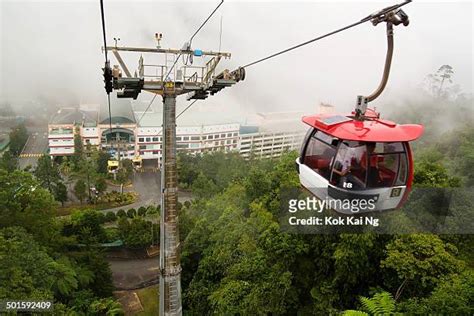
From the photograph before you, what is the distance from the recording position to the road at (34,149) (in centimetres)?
3657

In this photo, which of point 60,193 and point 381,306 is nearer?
point 381,306

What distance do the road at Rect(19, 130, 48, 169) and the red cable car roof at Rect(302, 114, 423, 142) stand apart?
36.7 metres

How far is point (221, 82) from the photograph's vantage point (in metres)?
6.12

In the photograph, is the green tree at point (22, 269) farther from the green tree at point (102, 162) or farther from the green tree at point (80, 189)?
the green tree at point (102, 162)

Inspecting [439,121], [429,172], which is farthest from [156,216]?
[439,121]

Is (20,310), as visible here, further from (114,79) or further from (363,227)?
(363,227)

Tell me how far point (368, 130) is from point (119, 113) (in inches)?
1585

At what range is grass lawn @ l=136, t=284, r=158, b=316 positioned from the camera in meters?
13.7

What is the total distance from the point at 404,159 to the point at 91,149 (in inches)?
1340

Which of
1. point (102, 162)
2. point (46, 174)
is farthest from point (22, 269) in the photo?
point (102, 162)

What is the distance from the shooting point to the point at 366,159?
3824 mm

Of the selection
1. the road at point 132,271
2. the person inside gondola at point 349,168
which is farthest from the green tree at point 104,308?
the person inside gondola at point 349,168

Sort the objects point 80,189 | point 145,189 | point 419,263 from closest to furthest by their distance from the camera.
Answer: point 419,263 < point 80,189 < point 145,189

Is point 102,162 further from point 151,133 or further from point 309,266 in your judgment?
point 309,266
